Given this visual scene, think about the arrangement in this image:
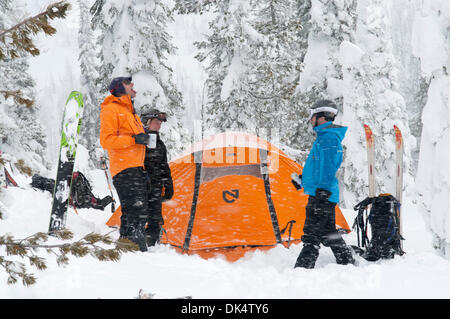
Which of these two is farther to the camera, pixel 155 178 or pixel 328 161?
pixel 155 178

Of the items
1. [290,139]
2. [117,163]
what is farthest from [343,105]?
[117,163]

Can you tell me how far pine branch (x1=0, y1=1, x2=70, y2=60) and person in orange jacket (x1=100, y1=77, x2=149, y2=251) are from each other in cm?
182

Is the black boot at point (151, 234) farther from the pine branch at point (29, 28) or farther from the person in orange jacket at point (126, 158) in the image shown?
the pine branch at point (29, 28)

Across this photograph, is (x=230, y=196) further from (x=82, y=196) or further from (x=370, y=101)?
(x=370, y=101)

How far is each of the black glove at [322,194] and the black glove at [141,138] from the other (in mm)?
2164

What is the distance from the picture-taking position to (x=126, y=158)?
4.39 m

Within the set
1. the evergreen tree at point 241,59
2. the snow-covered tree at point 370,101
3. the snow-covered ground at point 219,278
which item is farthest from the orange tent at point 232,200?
the snow-covered tree at point 370,101

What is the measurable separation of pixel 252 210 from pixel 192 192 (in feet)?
3.29

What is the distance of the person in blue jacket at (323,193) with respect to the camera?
429 centimetres

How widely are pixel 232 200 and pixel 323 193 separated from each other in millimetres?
1778

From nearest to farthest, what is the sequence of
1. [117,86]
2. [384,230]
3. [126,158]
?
[126,158] → [117,86] → [384,230]

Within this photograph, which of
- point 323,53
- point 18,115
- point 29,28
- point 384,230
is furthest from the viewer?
point 18,115

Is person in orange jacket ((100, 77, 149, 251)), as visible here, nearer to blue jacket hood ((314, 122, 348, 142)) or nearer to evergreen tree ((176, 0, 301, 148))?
blue jacket hood ((314, 122, 348, 142))

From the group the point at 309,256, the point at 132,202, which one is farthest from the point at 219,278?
the point at 132,202
